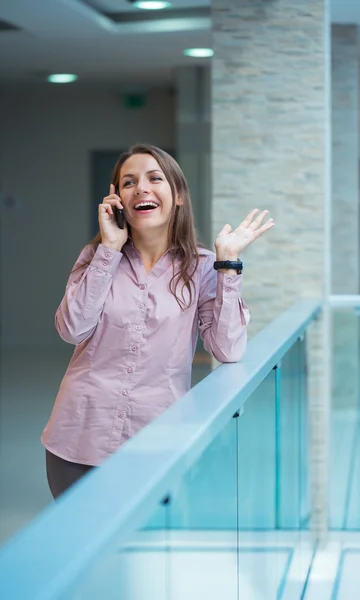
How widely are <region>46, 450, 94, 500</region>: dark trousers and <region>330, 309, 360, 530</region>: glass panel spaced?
319 cm

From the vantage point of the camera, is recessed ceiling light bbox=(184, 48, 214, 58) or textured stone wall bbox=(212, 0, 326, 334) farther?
recessed ceiling light bbox=(184, 48, 214, 58)

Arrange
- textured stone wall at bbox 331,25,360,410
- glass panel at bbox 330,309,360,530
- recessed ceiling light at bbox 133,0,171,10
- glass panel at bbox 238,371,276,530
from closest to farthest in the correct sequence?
glass panel at bbox 238,371,276,530 → glass panel at bbox 330,309,360,530 → recessed ceiling light at bbox 133,0,171,10 → textured stone wall at bbox 331,25,360,410

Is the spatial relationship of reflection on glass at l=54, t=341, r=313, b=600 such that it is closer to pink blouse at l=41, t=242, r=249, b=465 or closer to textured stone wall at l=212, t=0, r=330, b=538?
pink blouse at l=41, t=242, r=249, b=465

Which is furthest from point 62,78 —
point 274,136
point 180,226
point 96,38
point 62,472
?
point 62,472

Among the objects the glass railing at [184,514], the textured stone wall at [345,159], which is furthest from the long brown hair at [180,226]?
the textured stone wall at [345,159]

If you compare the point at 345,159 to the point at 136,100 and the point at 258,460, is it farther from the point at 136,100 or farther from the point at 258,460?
the point at 258,460

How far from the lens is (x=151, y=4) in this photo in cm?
730

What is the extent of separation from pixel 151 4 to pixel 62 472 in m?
5.42

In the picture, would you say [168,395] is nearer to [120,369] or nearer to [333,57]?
[120,369]

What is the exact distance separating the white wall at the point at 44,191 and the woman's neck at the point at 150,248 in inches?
390

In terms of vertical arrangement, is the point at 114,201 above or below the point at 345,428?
above

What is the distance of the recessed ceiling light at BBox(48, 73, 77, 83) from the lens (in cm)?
1101

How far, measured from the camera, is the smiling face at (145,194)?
2.63 m

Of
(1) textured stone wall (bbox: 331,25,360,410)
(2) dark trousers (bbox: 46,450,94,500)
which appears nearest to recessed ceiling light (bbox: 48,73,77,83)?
(1) textured stone wall (bbox: 331,25,360,410)
